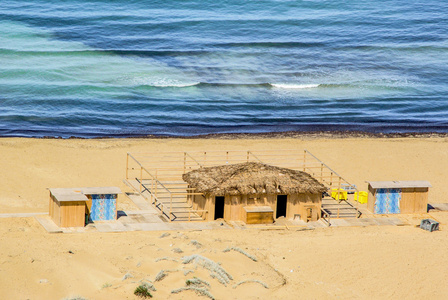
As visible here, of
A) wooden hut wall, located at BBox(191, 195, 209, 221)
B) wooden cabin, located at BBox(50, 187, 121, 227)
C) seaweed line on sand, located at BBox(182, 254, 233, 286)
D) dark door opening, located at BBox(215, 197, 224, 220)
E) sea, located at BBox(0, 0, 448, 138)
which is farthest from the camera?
sea, located at BBox(0, 0, 448, 138)

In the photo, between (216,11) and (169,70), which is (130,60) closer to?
(169,70)

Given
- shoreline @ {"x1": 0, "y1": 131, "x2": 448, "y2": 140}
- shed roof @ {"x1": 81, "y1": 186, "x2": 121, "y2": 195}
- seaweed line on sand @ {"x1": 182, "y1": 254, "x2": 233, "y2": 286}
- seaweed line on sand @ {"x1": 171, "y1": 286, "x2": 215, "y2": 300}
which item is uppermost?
shoreline @ {"x1": 0, "y1": 131, "x2": 448, "y2": 140}

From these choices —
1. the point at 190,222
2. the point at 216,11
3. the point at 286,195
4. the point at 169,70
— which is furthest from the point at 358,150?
the point at 216,11

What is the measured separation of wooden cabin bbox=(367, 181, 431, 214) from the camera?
36.2 metres

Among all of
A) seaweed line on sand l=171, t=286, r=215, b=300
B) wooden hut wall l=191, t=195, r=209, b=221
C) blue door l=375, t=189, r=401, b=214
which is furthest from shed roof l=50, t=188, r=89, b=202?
blue door l=375, t=189, r=401, b=214

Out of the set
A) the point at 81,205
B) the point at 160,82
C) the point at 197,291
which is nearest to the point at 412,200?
the point at 197,291

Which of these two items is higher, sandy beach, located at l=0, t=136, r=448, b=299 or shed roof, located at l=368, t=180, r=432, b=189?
shed roof, located at l=368, t=180, r=432, b=189

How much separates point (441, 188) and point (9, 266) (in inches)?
964

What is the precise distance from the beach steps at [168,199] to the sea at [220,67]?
11.5 metres

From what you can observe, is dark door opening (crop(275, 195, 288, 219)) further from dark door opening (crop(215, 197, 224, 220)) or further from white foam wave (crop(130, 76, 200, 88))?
white foam wave (crop(130, 76, 200, 88))

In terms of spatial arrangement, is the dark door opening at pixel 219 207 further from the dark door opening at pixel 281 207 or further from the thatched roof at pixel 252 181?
the dark door opening at pixel 281 207

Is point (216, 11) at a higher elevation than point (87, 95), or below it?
higher

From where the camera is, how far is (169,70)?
68.3 m

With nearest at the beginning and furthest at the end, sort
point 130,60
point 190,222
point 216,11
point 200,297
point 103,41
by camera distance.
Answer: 1. point 200,297
2. point 190,222
3. point 130,60
4. point 103,41
5. point 216,11
